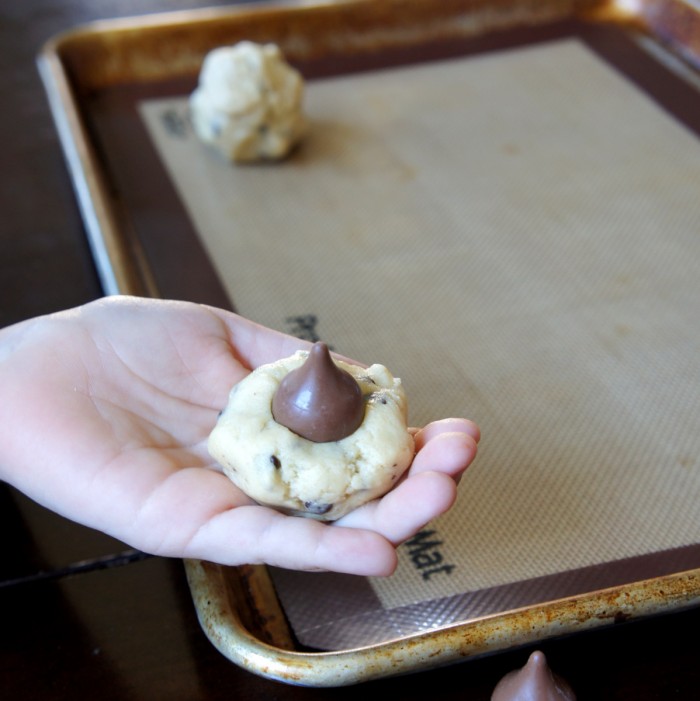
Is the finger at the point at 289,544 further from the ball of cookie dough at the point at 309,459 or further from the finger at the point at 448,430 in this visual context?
the finger at the point at 448,430

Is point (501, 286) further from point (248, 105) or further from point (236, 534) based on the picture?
point (236, 534)

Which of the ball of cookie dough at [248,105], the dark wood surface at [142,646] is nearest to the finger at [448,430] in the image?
the dark wood surface at [142,646]

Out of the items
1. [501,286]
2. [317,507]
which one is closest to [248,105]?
[501,286]

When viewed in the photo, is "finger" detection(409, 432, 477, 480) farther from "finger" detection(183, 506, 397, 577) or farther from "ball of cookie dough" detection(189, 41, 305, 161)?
"ball of cookie dough" detection(189, 41, 305, 161)

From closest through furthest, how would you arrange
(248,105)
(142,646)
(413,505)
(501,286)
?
(413,505), (142,646), (501,286), (248,105)

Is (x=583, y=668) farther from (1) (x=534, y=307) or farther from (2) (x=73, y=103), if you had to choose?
(2) (x=73, y=103)

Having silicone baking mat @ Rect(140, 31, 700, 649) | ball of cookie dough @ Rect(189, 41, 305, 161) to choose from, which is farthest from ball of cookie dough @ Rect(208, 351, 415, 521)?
ball of cookie dough @ Rect(189, 41, 305, 161)

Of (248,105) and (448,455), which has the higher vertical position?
(448,455)
